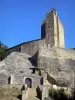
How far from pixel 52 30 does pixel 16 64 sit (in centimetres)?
1089

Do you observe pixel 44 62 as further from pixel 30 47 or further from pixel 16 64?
pixel 30 47

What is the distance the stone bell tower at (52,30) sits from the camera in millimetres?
44406

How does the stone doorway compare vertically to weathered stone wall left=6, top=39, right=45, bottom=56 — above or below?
below

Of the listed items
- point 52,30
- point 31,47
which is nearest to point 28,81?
point 31,47

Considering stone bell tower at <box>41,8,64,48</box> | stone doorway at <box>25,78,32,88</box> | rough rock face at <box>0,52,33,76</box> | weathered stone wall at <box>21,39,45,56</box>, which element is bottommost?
stone doorway at <box>25,78,32,88</box>

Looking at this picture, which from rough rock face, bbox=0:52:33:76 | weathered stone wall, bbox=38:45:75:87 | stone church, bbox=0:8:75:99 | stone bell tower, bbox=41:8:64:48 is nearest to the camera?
stone church, bbox=0:8:75:99

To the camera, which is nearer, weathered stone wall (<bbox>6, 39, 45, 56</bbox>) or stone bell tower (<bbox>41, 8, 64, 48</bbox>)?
weathered stone wall (<bbox>6, 39, 45, 56</bbox>)

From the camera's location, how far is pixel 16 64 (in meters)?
38.1

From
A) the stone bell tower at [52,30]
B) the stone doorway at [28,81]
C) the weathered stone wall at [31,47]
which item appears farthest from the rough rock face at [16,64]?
the stone bell tower at [52,30]

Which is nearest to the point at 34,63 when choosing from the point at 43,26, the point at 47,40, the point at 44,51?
the point at 44,51

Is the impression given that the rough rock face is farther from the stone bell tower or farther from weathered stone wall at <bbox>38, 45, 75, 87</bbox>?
the stone bell tower

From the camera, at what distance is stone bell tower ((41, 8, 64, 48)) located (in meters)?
44.4

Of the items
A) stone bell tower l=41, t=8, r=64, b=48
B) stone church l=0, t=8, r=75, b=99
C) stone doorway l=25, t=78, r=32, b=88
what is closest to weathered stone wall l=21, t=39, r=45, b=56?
stone church l=0, t=8, r=75, b=99

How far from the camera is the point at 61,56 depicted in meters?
41.2
